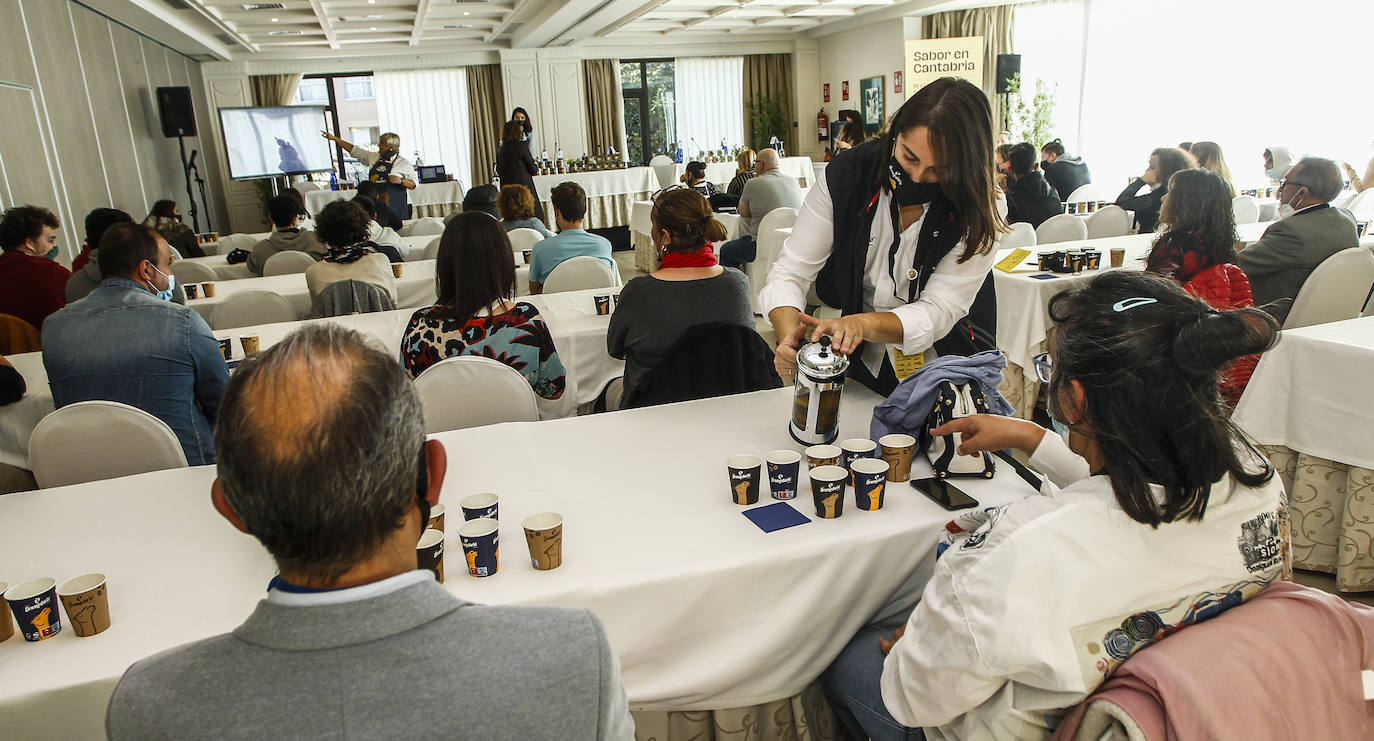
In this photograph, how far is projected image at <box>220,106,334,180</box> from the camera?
11461mm

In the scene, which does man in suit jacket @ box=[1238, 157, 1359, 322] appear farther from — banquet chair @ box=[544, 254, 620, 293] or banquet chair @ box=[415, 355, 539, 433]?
banquet chair @ box=[415, 355, 539, 433]

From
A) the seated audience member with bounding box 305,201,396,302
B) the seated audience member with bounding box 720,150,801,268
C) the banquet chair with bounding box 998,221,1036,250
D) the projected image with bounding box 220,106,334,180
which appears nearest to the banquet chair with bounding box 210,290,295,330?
the seated audience member with bounding box 305,201,396,302

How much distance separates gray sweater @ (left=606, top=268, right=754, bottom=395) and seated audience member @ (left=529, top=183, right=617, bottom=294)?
1835 millimetres

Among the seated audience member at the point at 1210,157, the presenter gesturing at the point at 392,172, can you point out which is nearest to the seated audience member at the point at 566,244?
the presenter gesturing at the point at 392,172

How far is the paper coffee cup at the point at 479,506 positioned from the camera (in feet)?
4.58

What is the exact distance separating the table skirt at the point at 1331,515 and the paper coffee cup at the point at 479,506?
2.36 m

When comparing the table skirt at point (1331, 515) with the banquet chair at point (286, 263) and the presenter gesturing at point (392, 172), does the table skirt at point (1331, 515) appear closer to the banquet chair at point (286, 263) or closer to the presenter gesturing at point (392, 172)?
the banquet chair at point (286, 263)

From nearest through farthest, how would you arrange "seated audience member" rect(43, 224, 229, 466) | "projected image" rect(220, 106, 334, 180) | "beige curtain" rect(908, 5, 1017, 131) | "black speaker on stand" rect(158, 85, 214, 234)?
"seated audience member" rect(43, 224, 229, 466)
"black speaker on stand" rect(158, 85, 214, 234)
"beige curtain" rect(908, 5, 1017, 131)
"projected image" rect(220, 106, 334, 180)

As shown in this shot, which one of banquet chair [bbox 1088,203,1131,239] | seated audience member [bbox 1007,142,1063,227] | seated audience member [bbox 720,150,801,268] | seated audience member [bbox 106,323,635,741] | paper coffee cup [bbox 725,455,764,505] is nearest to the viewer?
seated audience member [bbox 106,323,635,741]

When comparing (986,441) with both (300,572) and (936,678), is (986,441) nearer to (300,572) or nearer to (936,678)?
(936,678)

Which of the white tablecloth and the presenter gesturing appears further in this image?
the presenter gesturing

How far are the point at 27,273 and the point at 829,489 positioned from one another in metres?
4.06

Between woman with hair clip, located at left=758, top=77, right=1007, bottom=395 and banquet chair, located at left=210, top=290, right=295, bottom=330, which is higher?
woman with hair clip, located at left=758, top=77, right=1007, bottom=395

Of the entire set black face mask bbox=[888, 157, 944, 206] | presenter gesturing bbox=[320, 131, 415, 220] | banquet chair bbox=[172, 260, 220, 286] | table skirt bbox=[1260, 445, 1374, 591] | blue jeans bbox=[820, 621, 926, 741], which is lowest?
table skirt bbox=[1260, 445, 1374, 591]
